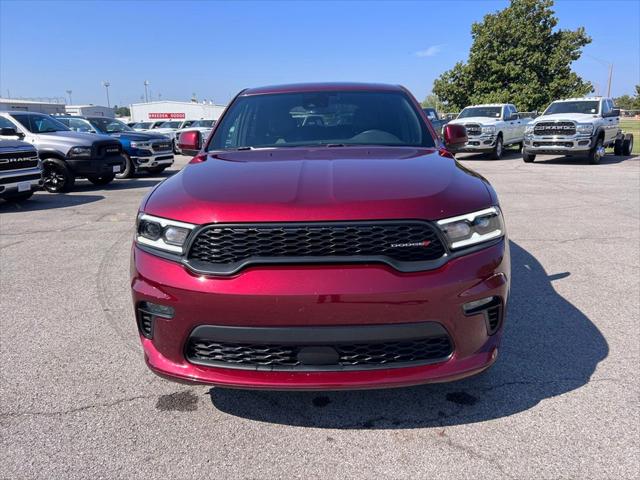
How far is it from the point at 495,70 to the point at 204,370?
33.4 metres

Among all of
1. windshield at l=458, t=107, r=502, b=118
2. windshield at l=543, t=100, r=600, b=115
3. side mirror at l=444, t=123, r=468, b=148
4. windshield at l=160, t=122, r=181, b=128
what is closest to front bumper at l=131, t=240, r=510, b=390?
side mirror at l=444, t=123, r=468, b=148

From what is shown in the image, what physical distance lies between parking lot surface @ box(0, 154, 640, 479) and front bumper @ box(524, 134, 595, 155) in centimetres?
1344

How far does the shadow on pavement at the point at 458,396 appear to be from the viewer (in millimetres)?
2594

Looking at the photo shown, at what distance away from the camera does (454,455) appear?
2.30m

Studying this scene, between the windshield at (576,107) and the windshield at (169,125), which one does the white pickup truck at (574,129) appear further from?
the windshield at (169,125)

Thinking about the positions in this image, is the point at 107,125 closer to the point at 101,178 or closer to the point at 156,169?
the point at 156,169

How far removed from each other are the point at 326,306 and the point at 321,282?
4.2 inches

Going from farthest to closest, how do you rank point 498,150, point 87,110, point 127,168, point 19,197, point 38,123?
1. point 87,110
2. point 498,150
3. point 127,168
4. point 38,123
5. point 19,197

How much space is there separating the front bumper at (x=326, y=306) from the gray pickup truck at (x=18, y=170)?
8.25 meters

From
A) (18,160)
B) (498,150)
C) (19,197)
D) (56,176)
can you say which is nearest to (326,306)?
(18,160)

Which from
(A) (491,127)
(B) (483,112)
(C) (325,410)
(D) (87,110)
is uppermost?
(D) (87,110)

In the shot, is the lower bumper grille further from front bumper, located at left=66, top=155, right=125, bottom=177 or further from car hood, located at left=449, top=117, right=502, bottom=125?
car hood, located at left=449, top=117, right=502, bottom=125

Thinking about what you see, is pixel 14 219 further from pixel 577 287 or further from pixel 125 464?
pixel 577 287

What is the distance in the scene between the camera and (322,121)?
12.5 feet
